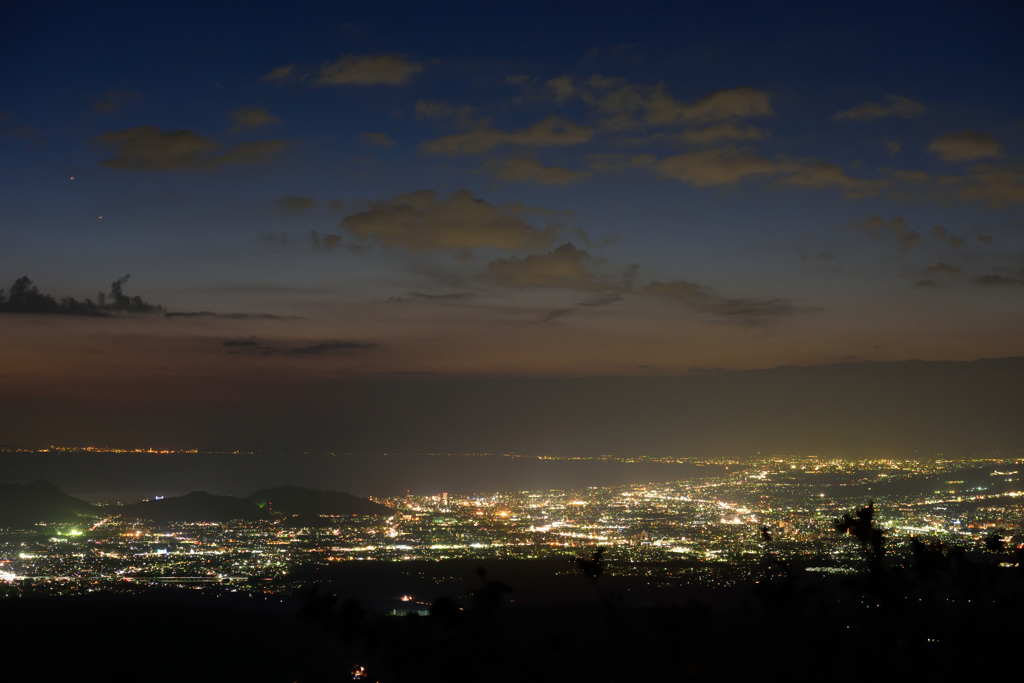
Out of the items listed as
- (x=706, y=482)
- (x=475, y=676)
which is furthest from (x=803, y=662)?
(x=706, y=482)

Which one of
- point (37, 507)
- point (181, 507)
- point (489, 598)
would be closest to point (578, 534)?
point (181, 507)

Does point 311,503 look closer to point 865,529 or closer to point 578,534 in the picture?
point 578,534

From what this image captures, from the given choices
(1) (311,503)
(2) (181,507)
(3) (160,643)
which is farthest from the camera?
(1) (311,503)

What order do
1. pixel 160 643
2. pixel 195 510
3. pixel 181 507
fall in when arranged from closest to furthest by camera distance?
pixel 160 643 → pixel 195 510 → pixel 181 507

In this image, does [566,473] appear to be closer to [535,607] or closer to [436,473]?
[436,473]

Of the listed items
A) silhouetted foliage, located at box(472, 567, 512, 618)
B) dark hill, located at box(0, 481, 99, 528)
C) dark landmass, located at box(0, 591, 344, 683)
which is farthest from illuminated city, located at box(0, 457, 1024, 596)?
silhouetted foliage, located at box(472, 567, 512, 618)

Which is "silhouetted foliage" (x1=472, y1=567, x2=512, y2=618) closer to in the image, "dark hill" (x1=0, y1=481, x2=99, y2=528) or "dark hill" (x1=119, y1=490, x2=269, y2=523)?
"dark hill" (x1=119, y1=490, x2=269, y2=523)

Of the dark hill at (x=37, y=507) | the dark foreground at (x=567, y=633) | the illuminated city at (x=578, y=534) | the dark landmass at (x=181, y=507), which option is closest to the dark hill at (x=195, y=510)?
the dark landmass at (x=181, y=507)
